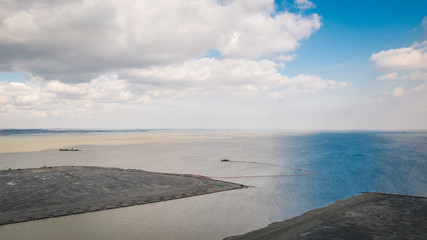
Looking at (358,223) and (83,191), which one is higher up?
(83,191)

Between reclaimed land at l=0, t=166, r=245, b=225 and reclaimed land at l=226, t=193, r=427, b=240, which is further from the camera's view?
reclaimed land at l=0, t=166, r=245, b=225

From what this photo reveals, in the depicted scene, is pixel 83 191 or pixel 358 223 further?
pixel 83 191

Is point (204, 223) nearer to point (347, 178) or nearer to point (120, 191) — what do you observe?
point (120, 191)

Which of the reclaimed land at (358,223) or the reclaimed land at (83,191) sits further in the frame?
the reclaimed land at (83,191)

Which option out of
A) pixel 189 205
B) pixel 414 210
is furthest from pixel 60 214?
pixel 414 210

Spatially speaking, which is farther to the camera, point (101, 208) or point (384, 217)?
point (101, 208)
